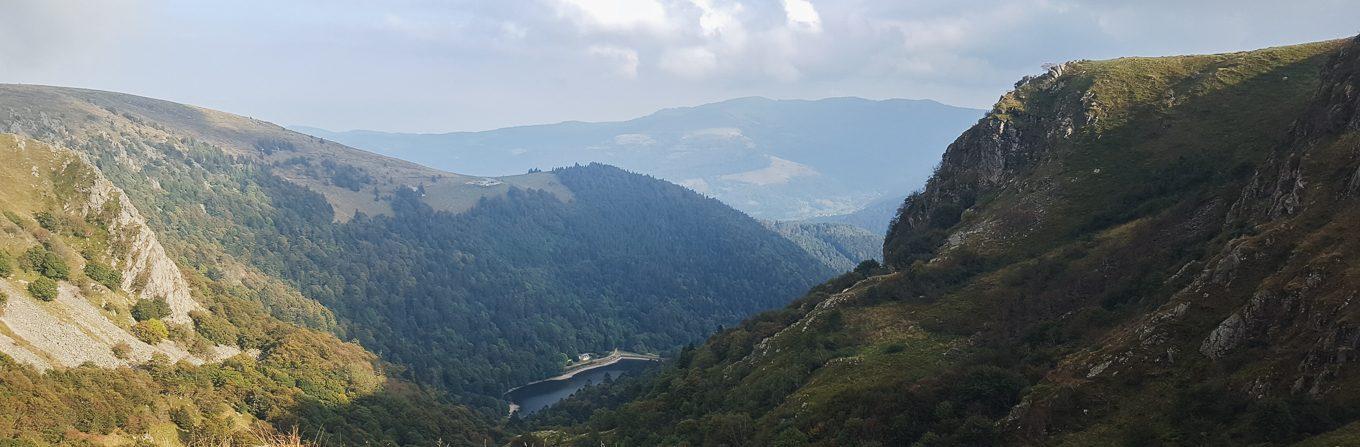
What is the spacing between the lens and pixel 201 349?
13162 cm

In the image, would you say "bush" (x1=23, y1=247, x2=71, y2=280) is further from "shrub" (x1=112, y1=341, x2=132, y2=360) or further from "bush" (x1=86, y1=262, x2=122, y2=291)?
"shrub" (x1=112, y1=341, x2=132, y2=360)

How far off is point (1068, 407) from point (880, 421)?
Result: 1402 centimetres

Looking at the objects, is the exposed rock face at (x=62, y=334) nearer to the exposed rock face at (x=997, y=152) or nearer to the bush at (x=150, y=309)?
the bush at (x=150, y=309)

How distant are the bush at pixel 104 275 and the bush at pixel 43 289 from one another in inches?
507

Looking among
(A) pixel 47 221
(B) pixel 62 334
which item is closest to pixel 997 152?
(B) pixel 62 334

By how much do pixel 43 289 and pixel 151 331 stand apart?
60.9 ft

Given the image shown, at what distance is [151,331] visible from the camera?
405 ft

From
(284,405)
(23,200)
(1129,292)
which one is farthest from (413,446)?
(1129,292)

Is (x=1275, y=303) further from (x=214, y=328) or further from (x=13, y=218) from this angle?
(x=214, y=328)

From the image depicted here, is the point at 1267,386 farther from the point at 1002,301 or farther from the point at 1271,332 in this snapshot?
the point at 1002,301

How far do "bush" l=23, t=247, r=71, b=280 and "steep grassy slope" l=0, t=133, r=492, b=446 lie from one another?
0.21 meters

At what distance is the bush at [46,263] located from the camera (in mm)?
112106

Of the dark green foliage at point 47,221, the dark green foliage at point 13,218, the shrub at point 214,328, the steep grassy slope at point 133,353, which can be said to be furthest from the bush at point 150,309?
the dark green foliage at point 13,218

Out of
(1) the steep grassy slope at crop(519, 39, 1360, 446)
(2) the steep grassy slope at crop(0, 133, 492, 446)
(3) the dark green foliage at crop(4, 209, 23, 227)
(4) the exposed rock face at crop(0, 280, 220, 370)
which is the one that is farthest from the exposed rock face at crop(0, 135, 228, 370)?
(1) the steep grassy slope at crop(519, 39, 1360, 446)
